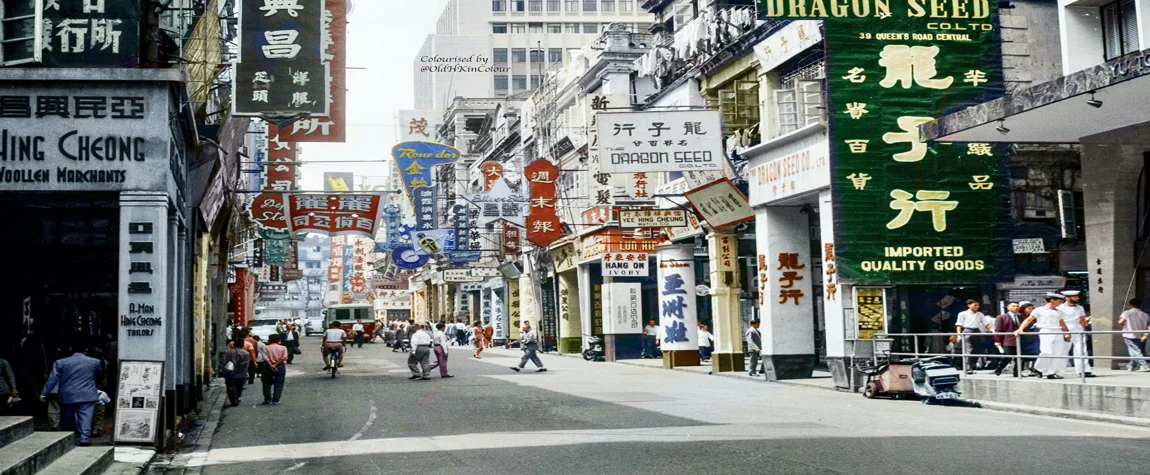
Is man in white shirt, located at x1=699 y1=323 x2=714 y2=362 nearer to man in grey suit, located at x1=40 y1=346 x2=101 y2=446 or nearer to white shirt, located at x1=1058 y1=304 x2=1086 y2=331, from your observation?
white shirt, located at x1=1058 y1=304 x2=1086 y2=331

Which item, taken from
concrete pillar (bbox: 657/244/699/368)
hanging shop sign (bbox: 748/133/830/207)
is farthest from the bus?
hanging shop sign (bbox: 748/133/830/207)

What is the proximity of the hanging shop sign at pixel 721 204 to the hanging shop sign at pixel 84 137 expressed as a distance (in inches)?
689

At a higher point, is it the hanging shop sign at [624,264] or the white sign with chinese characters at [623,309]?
the hanging shop sign at [624,264]

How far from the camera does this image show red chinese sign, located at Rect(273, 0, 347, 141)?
2288cm

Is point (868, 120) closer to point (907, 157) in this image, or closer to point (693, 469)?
point (907, 157)

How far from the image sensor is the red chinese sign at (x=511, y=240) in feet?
184

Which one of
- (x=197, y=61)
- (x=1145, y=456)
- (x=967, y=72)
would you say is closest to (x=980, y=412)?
(x=1145, y=456)

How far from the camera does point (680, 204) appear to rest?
3597cm

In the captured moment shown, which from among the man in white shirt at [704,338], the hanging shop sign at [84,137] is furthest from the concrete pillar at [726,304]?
the hanging shop sign at [84,137]

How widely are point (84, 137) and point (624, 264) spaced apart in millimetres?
25701

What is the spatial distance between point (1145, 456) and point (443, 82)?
83478 mm

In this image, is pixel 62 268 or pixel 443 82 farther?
pixel 443 82

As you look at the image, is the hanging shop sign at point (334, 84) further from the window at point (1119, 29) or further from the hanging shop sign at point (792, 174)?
the window at point (1119, 29)

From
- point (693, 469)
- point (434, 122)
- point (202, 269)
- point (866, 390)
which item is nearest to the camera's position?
point (693, 469)
